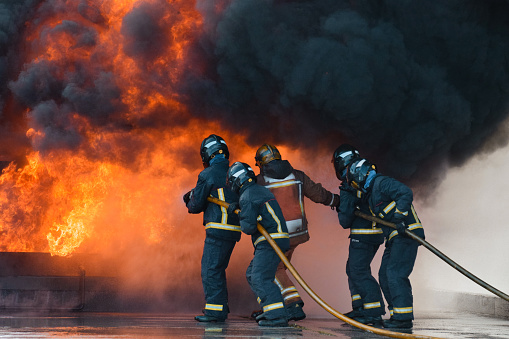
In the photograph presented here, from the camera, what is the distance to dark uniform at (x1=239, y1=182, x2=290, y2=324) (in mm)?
5902

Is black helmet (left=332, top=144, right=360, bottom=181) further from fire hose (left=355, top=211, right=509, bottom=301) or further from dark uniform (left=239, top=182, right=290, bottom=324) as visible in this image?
dark uniform (left=239, top=182, right=290, bottom=324)

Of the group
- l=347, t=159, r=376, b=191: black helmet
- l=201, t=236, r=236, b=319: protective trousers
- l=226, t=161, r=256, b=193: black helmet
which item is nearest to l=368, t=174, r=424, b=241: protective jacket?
l=347, t=159, r=376, b=191: black helmet

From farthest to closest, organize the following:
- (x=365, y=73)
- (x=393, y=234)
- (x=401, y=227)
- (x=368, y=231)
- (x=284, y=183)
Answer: (x=365, y=73) < (x=284, y=183) < (x=368, y=231) < (x=393, y=234) < (x=401, y=227)

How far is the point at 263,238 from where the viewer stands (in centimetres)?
616

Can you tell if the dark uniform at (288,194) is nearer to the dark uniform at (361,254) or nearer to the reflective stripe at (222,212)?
the dark uniform at (361,254)

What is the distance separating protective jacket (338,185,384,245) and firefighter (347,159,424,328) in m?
0.18

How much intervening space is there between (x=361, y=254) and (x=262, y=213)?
1.37 meters

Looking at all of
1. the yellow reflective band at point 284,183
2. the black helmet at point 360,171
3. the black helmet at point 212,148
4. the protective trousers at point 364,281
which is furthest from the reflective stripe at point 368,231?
the black helmet at point 212,148

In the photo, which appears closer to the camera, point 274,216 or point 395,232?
point 274,216

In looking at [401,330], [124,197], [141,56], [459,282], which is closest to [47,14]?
[141,56]

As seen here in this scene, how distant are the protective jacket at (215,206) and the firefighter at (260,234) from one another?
236 millimetres

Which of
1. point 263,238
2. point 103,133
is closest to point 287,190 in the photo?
point 263,238

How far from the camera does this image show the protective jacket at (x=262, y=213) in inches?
237

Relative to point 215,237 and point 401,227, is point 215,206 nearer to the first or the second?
point 215,237
